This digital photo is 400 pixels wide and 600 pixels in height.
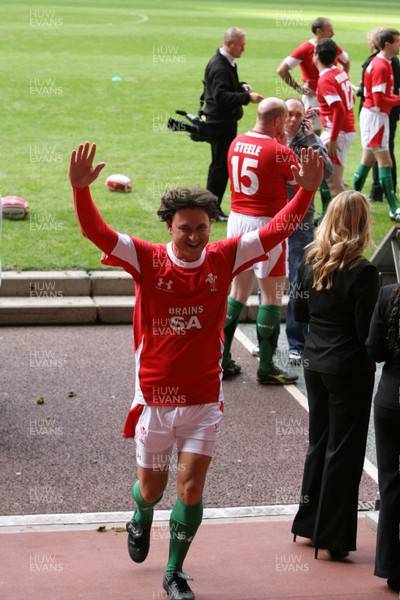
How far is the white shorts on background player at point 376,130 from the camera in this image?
13899 mm

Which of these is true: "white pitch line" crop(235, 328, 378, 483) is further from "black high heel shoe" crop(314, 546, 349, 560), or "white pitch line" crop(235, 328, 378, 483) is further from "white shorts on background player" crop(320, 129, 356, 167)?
"white shorts on background player" crop(320, 129, 356, 167)

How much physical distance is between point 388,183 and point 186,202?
8.79 m

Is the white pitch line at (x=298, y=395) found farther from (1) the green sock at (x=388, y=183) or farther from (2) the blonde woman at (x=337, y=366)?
(1) the green sock at (x=388, y=183)

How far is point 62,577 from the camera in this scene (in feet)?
19.4

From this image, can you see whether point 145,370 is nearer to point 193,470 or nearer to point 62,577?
point 193,470

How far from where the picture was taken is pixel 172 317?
218 inches

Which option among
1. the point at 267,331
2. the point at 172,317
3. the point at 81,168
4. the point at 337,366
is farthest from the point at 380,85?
the point at 81,168

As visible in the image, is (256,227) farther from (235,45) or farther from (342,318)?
(235,45)

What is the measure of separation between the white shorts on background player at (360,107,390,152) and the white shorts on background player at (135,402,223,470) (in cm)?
895

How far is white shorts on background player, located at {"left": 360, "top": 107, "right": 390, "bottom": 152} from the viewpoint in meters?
13.9

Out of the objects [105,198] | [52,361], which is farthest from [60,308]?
[105,198]

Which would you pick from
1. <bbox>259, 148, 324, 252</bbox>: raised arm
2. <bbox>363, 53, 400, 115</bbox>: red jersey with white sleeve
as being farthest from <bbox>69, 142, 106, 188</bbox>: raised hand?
<bbox>363, 53, 400, 115</bbox>: red jersey with white sleeve

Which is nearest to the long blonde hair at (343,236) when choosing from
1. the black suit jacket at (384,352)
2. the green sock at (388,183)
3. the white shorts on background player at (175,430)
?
the black suit jacket at (384,352)

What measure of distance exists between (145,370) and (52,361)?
457 cm
